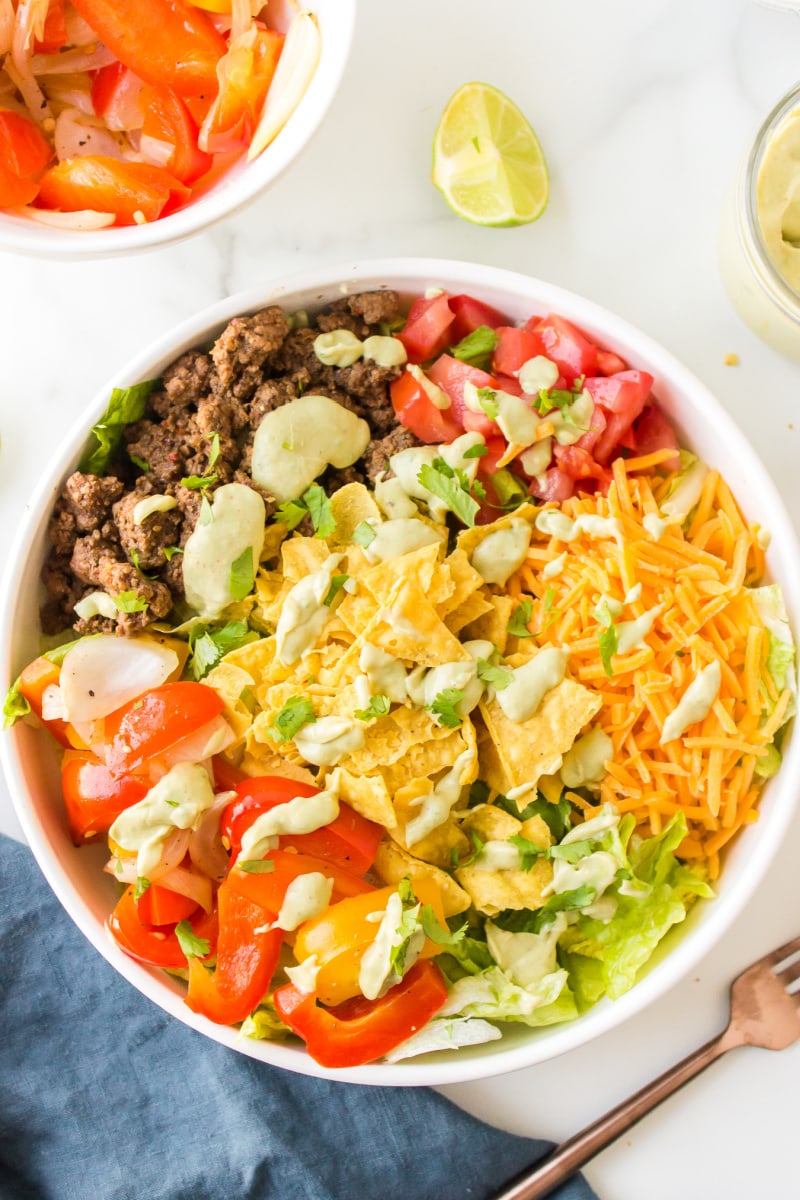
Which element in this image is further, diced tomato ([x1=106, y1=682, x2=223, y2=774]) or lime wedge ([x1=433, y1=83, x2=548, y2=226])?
lime wedge ([x1=433, y1=83, x2=548, y2=226])

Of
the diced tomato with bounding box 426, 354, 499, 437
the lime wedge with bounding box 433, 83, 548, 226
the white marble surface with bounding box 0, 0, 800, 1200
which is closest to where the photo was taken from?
the diced tomato with bounding box 426, 354, 499, 437

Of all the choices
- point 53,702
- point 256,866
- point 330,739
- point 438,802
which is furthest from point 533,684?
point 53,702

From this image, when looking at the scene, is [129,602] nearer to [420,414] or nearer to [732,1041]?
[420,414]

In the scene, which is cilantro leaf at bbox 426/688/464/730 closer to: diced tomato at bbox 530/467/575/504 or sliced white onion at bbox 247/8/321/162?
diced tomato at bbox 530/467/575/504

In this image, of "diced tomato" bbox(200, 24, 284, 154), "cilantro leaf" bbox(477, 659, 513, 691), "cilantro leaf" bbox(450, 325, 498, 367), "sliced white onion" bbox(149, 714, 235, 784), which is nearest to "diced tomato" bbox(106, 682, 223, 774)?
"sliced white onion" bbox(149, 714, 235, 784)

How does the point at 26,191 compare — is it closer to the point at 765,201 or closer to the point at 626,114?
the point at 626,114

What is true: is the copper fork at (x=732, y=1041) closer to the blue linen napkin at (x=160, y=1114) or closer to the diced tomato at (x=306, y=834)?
the blue linen napkin at (x=160, y=1114)

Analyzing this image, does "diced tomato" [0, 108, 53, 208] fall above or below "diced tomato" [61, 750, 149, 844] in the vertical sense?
above
